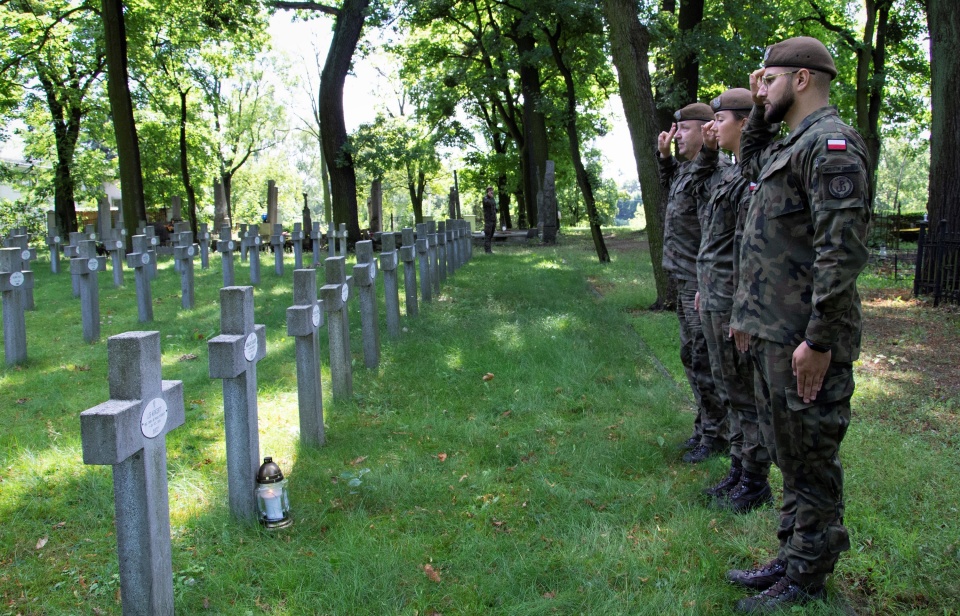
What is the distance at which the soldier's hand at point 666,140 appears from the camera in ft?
18.4

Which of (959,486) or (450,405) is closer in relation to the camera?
(959,486)

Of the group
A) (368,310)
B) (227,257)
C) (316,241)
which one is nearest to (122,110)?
(316,241)

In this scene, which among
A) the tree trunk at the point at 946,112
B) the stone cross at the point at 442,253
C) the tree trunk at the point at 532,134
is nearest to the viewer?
the tree trunk at the point at 946,112

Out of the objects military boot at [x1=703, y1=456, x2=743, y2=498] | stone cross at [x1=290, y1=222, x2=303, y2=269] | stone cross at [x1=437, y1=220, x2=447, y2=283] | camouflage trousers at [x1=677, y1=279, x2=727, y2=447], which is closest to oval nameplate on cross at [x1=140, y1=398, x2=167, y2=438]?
military boot at [x1=703, y1=456, x2=743, y2=498]

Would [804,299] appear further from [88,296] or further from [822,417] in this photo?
[88,296]

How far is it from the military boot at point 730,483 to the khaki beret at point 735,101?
2.01 m

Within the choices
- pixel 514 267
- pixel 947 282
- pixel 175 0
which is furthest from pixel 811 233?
pixel 175 0

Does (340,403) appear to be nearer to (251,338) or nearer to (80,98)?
(251,338)

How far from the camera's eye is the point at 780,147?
11.4ft

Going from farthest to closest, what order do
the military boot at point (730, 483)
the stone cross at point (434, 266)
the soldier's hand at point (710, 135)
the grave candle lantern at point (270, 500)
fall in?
Result: the stone cross at point (434, 266), the soldier's hand at point (710, 135), the military boot at point (730, 483), the grave candle lantern at point (270, 500)

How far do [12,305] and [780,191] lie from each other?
8367mm

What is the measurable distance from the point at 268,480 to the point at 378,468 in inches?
41.5

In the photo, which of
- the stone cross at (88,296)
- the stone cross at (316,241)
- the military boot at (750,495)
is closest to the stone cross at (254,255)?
the stone cross at (316,241)

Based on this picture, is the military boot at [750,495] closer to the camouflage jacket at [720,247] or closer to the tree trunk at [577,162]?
the camouflage jacket at [720,247]
